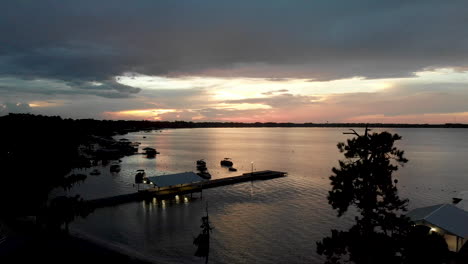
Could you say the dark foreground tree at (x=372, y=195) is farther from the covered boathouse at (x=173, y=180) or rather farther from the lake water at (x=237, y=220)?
the covered boathouse at (x=173, y=180)

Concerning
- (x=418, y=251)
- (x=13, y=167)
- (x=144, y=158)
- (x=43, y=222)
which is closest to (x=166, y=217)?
(x=43, y=222)

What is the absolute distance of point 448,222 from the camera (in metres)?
29.5

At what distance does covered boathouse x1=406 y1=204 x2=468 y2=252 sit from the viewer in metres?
28.3

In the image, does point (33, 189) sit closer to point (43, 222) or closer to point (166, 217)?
point (43, 222)

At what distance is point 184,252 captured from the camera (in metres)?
31.3

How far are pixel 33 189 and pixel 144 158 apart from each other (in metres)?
87.4

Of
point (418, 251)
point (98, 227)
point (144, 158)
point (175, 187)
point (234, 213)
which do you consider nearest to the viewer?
point (418, 251)

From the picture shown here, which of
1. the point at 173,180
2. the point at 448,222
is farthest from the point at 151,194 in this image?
the point at 448,222

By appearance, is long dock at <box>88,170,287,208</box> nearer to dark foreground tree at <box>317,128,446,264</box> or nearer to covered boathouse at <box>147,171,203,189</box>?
covered boathouse at <box>147,171,203,189</box>

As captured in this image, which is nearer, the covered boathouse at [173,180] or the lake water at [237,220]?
the lake water at [237,220]

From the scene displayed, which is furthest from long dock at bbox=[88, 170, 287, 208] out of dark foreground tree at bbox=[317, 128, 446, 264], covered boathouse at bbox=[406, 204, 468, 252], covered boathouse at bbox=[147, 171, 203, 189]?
dark foreground tree at bbox=[317, 128, 446, 264]

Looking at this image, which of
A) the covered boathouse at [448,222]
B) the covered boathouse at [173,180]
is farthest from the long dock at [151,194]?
the covered boathouse at [448,222]

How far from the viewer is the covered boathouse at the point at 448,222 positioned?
92.7 ft

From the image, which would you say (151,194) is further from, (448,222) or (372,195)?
(372,195)
